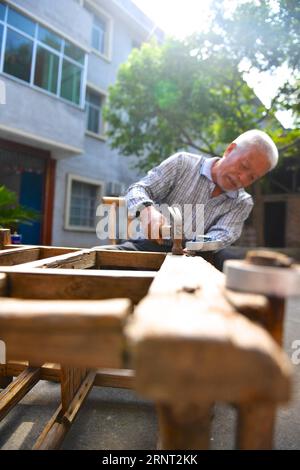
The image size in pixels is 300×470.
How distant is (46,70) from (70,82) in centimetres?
84

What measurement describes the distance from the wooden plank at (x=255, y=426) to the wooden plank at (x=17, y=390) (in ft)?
4.54

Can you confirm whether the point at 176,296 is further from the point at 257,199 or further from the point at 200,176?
the point at 257,199

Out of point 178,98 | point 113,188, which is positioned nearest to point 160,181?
point 178,98

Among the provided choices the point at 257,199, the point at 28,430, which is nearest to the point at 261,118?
the point at 257,199

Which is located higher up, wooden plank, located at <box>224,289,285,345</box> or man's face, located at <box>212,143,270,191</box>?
man's face, located at <box>212,143,270,191</box>

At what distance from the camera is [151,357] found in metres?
0.50

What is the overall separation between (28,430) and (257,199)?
32.9ft

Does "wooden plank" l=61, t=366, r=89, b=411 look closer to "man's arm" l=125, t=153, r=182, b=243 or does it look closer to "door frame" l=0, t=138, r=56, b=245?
"man's arm" l=125, t=153, r=182, b=243

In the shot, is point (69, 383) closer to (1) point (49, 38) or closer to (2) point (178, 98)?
(1) point (49, 38)

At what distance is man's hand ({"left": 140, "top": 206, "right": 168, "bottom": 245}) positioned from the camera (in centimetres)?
196

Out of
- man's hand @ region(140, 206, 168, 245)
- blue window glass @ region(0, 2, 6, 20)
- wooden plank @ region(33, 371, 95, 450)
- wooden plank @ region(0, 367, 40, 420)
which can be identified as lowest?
wooden plank @ region(33, 371, 95, 450)

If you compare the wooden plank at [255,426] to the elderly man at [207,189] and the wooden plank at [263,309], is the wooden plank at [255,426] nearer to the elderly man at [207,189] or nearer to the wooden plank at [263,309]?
the wooden plank at [263,309]

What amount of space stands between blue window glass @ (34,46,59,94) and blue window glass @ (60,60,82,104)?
0.29m

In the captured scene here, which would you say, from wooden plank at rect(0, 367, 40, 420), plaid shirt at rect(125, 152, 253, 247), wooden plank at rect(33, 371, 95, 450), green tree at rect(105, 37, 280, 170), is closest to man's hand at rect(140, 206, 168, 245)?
plaid shirt at rect(125, 152, 253, 247)
